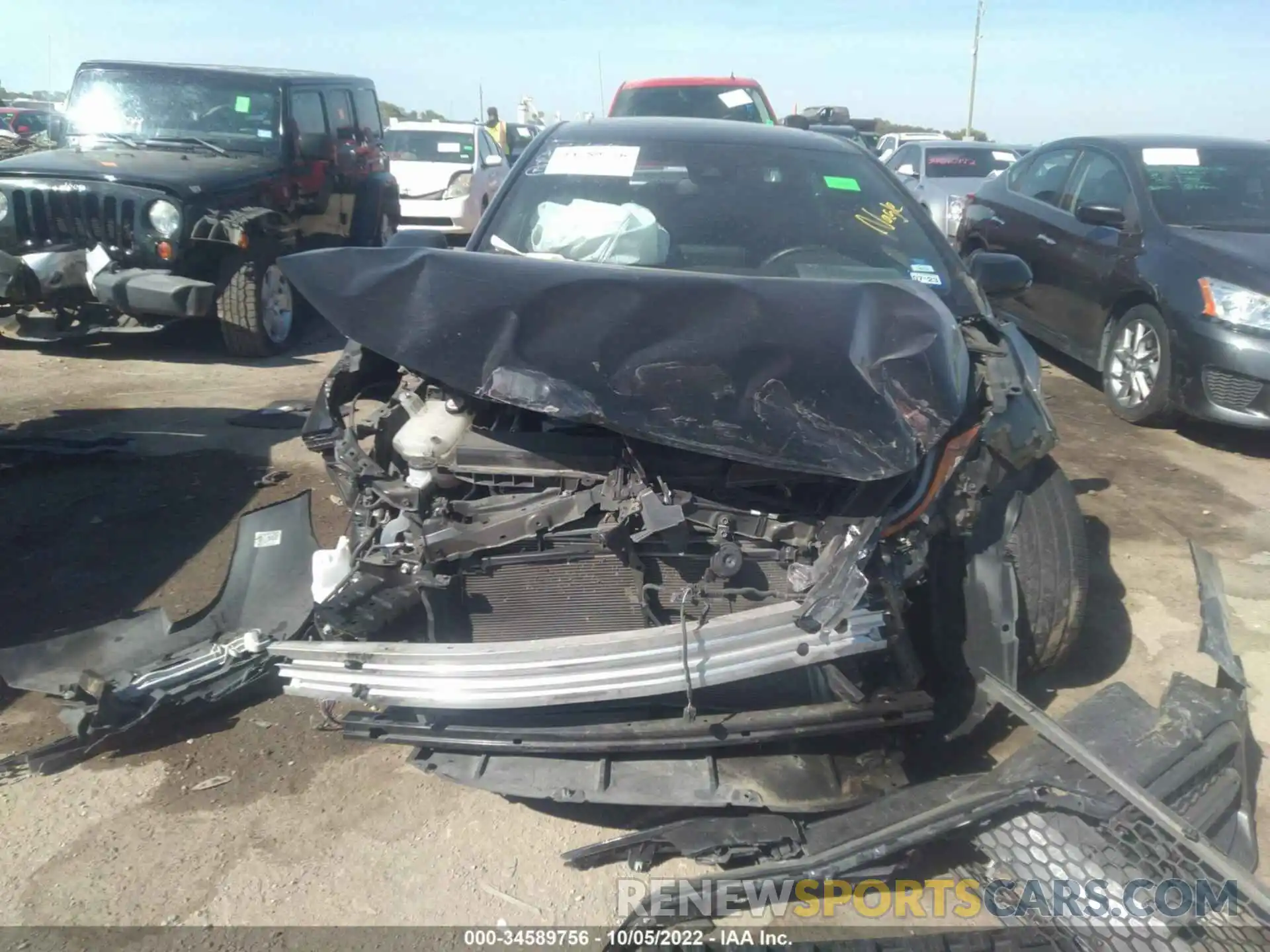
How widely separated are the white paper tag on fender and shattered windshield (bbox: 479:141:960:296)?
4.51 metres

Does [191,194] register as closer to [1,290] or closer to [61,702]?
[1,290]

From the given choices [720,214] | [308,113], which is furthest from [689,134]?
[308,113]

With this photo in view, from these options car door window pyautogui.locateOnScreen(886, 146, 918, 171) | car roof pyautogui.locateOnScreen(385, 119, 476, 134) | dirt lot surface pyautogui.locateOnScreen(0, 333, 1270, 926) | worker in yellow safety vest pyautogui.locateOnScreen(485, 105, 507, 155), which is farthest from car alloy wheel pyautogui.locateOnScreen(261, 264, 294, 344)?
worker in yellow safety vest pyautogui.locateOnScreen(485, 105, 507, 155)

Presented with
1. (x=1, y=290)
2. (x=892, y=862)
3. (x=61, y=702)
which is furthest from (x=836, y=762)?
(x=1, y=290)

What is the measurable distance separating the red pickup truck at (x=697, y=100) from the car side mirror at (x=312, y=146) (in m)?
4.18

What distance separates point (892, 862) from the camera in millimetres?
2340

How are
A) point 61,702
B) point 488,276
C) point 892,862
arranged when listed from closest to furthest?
point 892,862 → point 488,276 → point 61,702

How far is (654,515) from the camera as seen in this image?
7.64 feet

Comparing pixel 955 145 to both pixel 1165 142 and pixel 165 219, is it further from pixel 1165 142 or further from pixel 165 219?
pixel 165 219

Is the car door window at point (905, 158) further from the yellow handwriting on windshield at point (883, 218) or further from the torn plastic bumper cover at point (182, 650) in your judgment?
the torn plastic bumper cover at point (182, 650)

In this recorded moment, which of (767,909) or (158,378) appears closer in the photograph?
(767,909)

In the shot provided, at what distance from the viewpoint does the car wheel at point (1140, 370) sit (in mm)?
5766

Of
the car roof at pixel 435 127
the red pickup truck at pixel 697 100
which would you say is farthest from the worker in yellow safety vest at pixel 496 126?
the red pickup truck at pixel 697 100

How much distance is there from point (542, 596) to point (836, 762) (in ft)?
2.75
